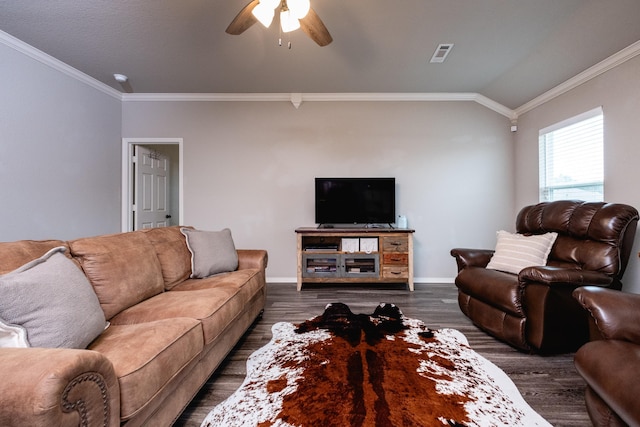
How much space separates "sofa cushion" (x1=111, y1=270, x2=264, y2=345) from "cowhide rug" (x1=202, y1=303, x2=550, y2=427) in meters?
0.39

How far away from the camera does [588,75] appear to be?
110 inches

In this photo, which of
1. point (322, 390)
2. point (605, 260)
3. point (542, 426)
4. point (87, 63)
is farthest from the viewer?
point (87, 63)

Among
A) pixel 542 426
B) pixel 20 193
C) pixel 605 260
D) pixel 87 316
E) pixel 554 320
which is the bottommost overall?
pixel 542 426

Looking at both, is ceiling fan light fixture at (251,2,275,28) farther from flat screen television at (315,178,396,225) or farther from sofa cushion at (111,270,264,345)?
flat screen television at (315,178,396,225)

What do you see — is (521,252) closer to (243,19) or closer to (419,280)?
(419,280)

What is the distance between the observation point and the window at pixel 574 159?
9.09ft

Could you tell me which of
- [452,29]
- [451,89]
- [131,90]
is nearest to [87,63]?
[131,90]

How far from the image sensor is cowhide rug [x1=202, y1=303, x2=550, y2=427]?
1.33m

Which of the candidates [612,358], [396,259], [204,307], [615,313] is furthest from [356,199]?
[612,358]

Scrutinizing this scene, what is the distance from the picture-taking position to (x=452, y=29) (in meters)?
2.54

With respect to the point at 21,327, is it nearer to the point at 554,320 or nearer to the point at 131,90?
the point at 554,320

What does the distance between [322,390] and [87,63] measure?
4144 mm

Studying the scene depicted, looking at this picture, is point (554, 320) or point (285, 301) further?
point (285, 301)

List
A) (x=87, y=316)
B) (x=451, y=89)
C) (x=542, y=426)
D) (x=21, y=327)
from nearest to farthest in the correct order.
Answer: (x=21, y=327) < (x=87, y=316) < (x=542, y=426) < (x=451, y=89)
